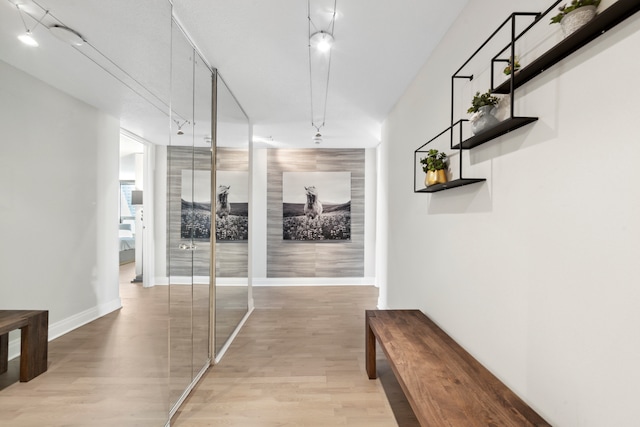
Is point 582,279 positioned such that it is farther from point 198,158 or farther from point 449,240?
point 198,158

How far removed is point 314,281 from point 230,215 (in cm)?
294

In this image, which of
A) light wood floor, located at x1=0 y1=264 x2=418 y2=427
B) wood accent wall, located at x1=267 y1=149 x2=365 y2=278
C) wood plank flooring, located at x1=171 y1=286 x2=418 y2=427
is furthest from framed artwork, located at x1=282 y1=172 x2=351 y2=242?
light wood floor, located at x1=0 y1=264 x2=418 y2=427

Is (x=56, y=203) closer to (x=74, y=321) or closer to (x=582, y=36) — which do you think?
(x=74, y=321)

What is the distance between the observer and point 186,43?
2.11 meters

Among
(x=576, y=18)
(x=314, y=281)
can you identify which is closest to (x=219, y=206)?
(x=576, y=18)

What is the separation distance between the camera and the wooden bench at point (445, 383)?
1.17 meters

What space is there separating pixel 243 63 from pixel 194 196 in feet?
4.00

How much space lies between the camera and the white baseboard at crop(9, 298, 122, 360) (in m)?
1.08

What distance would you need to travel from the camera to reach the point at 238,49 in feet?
7.58

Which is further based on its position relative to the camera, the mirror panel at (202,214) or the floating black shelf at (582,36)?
the mirror panel at (202,214)

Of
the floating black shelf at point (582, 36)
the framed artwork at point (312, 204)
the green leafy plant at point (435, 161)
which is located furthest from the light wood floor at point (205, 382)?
the framed artwork at point (312, 204)

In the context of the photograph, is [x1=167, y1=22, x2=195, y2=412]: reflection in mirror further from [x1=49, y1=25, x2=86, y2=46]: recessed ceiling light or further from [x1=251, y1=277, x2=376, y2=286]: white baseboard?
[x1=251, y1=277, x2=376, y2=286]: white baseboard

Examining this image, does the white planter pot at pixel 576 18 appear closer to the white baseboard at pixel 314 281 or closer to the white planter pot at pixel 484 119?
the white planter pot at pixel 484 119

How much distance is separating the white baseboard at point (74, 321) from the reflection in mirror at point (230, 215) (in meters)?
1.31
